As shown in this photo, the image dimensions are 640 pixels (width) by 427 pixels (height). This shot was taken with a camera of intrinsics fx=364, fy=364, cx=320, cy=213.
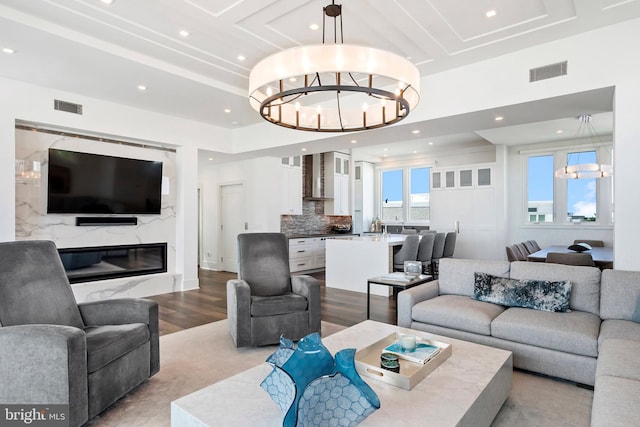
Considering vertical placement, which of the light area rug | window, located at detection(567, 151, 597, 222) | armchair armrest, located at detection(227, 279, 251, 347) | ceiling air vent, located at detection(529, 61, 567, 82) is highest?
ceiling air vent, located at detection(529, 61, 567, 82)

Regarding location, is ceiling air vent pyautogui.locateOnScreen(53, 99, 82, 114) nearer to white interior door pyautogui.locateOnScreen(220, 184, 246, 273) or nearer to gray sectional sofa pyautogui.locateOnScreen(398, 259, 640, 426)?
white interior door pyautogui.locateOnScreen(220, 184, 246, 273)

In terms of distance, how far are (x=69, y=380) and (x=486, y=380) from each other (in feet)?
7.36

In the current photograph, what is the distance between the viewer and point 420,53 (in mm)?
3912

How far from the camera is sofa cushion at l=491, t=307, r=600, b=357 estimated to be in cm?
256

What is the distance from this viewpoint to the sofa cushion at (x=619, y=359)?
194 cm

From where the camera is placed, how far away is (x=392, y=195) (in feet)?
34.5

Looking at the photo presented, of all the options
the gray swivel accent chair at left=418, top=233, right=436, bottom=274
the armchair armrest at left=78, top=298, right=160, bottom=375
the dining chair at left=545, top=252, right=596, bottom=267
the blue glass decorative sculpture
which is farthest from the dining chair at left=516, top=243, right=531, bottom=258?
the armchair armrest at left=78, top=298, right=160, bottom=375

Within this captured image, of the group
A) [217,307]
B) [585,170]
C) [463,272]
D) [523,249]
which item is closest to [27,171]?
[217,307]

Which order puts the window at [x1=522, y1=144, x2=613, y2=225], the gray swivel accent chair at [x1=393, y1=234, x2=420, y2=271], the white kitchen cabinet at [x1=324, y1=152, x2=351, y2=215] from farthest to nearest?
the white kitchen cabinet at [x1=324, y1=152, x2=351, y2=215] < the window at [x1=522, y1=144, x2=613, y2=225] < the gray swivel accent chair at [x1=393, y1=234, x2=420, y2=271]

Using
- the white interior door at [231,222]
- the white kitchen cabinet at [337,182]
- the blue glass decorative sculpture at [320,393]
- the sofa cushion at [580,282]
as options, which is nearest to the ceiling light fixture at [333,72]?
the blue glass decorative sculpture at [320,393]

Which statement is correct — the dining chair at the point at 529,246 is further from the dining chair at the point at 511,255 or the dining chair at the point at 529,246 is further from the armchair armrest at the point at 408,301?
the armchair armrest at the point at 408,301

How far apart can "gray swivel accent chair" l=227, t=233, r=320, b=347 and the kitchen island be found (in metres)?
2.11

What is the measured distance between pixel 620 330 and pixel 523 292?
Answer: 72 centimetres

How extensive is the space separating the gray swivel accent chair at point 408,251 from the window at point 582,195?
4124 mm
